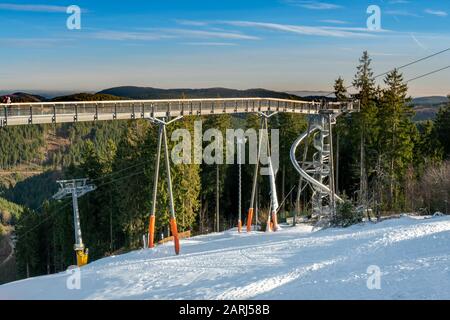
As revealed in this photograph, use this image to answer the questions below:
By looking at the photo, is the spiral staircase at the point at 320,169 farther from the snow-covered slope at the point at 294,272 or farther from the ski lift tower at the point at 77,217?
the ski lift tower at the point at 77,217

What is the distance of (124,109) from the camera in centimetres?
2267

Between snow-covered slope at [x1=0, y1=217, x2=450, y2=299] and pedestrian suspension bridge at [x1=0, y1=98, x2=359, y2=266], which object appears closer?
snow-covered slope at [x1=0, y1=217, x2=450, y2=299]

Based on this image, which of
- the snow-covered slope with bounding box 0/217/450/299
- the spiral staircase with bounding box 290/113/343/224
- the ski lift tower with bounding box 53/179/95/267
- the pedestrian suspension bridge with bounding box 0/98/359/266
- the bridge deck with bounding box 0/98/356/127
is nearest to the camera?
the snow-covered slope with bounding box 0/217/450/299

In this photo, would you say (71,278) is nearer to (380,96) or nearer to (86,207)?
(86,207)

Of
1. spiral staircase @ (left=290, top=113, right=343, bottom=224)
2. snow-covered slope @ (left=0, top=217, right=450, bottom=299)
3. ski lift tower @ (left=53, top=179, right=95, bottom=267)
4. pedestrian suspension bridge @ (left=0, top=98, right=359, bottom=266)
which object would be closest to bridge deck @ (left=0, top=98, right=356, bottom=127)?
→ pedestrian suspension bridge @ (left=0, top=98, right=359, bottom=266)

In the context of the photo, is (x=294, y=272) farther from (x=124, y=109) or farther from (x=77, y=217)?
(x=77, y=217)

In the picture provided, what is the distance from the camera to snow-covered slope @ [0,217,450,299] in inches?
472

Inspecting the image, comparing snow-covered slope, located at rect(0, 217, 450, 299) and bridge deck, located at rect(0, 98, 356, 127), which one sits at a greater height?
bridge deck, located at rect(0, 98, 356, 127)

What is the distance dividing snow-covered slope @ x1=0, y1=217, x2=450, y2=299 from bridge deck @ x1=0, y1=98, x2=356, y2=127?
6211 mm

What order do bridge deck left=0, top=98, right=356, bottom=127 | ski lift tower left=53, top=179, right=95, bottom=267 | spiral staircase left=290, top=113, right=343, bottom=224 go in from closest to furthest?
1. bridge deck left=0, top=98, right=356, bottom=127
2. ski lift tower left=53, top=179, right=95, bottom=267
3. spiral staircase left=290, top=113, right=343, bottom=224

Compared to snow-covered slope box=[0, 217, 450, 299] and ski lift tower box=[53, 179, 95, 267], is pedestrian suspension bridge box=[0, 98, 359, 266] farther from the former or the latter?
snow-covered slope box=[0, 217, 450, 299]

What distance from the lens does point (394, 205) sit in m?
33.7

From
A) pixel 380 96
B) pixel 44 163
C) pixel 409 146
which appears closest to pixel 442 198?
pixel 409 146

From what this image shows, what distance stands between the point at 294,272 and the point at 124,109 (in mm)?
12184
